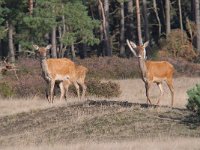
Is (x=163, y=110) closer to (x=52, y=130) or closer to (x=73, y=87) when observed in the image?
(x=52, y=130)

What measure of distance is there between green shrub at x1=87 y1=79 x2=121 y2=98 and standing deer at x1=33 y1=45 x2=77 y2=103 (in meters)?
2.32

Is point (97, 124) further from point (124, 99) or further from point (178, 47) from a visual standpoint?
point (178, 47)

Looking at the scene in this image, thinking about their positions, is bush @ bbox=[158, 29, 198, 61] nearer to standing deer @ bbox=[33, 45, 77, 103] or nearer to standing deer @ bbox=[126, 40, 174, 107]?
standing deer @ bbox=[33, 45, 77, 103]

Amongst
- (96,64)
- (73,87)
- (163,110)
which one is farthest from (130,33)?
(163,110)

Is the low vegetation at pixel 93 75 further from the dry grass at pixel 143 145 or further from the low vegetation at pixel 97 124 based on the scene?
the dry grass at pixel 143 145

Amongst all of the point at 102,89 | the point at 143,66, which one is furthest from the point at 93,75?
the point at 143,66

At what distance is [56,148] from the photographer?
17.1m

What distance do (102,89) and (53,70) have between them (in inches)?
170

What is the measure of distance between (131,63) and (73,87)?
48.6 ft

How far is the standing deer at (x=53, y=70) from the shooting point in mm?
26469

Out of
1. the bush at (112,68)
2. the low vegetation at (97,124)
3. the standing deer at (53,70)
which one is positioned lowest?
the bush at (112,68)

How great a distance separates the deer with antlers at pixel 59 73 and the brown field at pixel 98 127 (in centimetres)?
249

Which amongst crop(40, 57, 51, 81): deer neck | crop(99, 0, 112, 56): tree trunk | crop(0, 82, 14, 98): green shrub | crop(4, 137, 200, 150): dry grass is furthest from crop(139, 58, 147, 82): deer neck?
crop(99, 0, 112, 56): tree trunk

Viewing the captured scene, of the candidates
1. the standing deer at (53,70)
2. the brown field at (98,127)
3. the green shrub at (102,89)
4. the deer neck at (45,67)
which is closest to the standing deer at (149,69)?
the brown field at (98,127)
